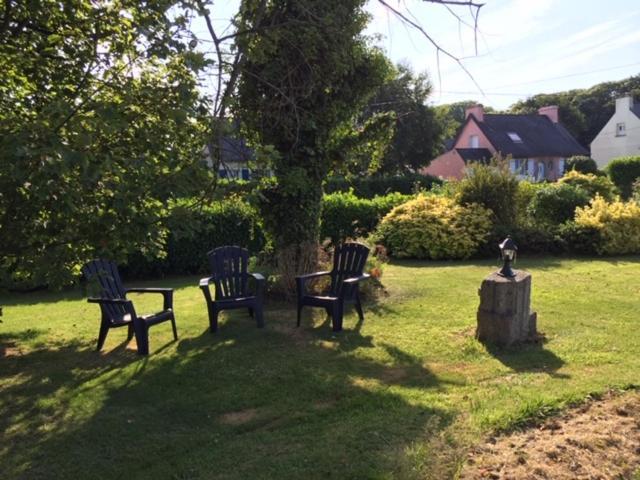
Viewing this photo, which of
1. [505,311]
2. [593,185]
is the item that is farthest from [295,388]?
[593,185]

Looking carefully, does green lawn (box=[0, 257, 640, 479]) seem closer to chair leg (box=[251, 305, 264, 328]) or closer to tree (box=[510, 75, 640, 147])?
chair leg (box=[251, 305, 264, 328])

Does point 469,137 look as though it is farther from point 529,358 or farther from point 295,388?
point 295,388

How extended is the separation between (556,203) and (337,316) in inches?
378

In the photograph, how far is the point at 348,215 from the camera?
541 inches

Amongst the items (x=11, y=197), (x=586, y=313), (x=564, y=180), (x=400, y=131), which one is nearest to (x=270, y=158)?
(x=11, y=197)

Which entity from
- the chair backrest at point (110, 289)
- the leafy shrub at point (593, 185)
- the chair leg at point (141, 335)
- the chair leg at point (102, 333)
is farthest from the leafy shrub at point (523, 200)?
the chair leg at point (102, 333)

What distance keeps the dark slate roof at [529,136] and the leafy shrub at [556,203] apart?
95.9 ft

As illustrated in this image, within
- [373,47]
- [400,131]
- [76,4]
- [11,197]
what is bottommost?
[11,197]

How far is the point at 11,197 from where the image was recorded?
3545 mm

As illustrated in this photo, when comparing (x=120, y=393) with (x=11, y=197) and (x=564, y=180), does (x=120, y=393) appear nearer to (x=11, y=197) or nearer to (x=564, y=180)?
(x=11, y=197)

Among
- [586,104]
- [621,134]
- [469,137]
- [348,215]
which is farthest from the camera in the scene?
[586,104]

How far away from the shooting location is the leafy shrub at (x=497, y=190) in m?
13.4

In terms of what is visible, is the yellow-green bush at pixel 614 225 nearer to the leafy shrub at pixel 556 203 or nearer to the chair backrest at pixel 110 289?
the leafy shrub at pixel 556 203

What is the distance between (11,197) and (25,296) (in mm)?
7631
